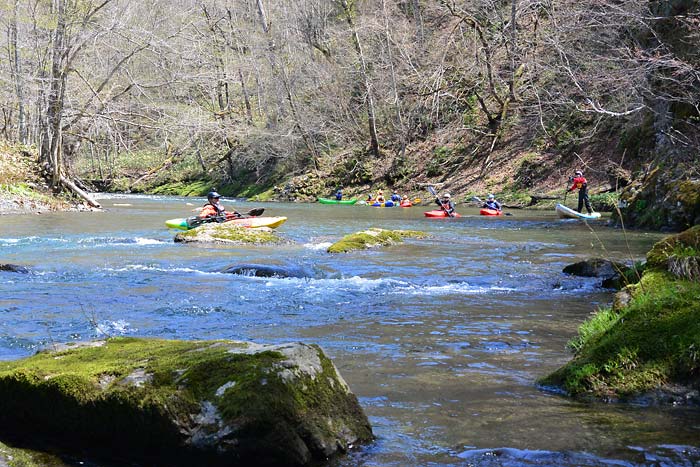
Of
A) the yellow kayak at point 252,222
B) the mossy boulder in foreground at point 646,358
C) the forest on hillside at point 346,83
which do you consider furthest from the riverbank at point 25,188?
the mossy boulder in foreground at point 646,358

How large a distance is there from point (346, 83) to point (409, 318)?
3318cm

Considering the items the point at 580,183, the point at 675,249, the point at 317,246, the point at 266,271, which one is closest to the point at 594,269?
the point at 675,249

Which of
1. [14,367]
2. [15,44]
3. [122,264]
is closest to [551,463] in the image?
[14,367]

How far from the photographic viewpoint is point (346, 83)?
39719 mm

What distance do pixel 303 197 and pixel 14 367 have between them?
1349 inches

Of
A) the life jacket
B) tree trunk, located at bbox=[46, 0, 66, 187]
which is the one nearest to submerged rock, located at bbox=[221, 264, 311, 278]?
the life jacket

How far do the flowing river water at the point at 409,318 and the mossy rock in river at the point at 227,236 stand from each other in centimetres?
61

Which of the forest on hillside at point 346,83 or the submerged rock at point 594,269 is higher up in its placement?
the forest on hillside at point 346,83

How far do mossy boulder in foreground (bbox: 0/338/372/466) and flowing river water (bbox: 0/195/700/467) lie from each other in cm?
29

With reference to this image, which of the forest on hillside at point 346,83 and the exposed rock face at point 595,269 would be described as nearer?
the exposed rock face at point 595,269

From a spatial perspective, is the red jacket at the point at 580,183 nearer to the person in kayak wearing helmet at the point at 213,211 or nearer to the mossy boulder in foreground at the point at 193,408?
the person in kayak wearing helmet at the point at 213,211

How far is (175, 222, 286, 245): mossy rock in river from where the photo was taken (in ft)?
52.5

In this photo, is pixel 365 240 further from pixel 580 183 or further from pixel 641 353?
pixel 641 353

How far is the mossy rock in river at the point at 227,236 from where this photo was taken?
1600cm
